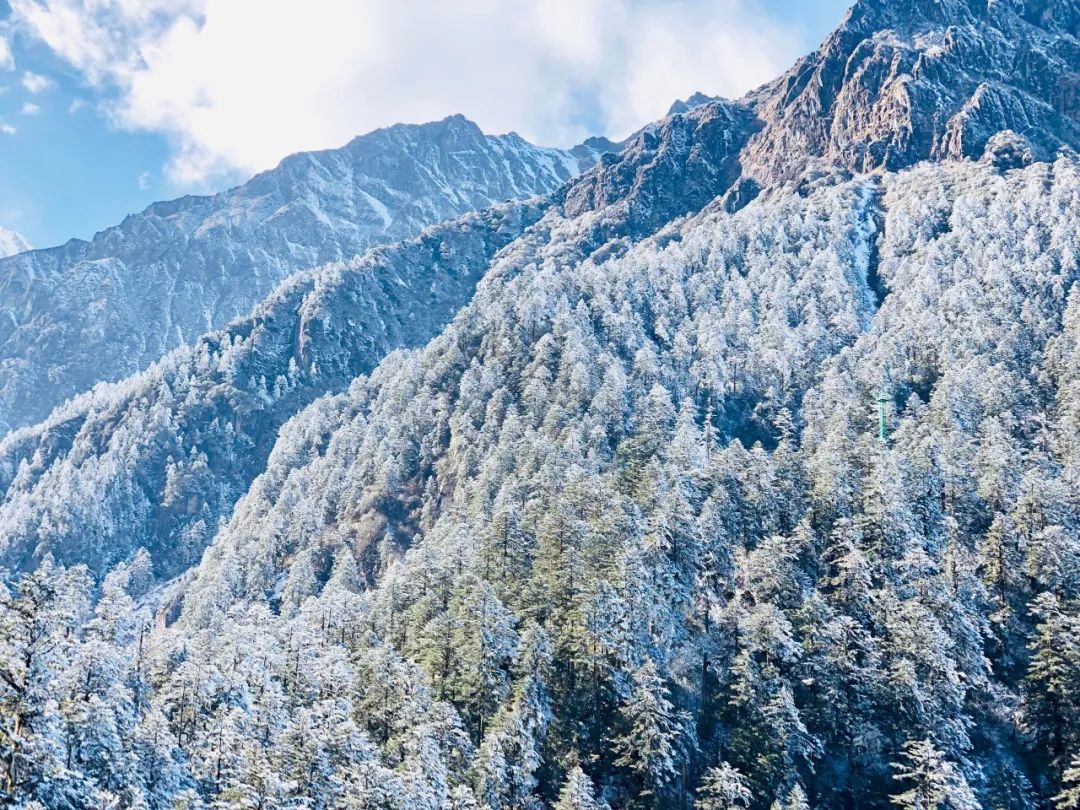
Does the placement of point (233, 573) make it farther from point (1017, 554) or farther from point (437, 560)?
point (1017, 554)

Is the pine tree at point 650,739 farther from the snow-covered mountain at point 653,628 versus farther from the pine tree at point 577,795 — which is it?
the pine tree at point 577,795

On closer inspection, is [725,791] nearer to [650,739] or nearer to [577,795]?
[650,739]

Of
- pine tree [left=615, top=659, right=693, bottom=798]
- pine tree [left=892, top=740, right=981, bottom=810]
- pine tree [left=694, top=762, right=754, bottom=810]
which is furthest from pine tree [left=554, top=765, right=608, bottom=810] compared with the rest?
pine tree [left=892, top=740, right=981, bottom=810]

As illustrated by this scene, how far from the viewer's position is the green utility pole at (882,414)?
110 metres

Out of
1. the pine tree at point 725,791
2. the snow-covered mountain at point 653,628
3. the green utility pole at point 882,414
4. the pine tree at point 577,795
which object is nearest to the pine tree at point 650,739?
the snow-covered mountain at point 653,628

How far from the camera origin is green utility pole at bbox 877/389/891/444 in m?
110

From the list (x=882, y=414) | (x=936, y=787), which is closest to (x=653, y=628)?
(x=936, y=787)

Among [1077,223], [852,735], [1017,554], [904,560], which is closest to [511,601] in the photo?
[852,735]

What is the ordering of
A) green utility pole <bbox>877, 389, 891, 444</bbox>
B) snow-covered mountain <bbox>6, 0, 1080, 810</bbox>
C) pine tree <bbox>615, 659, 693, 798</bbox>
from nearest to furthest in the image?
snow-covered mountain <bbox>6, 0, 1080, 810</bbox>
pine tree <bbox>615, 659, 693, 798</bbox>
green utility pole <bbox>877, 389, 891, 444</bbox>

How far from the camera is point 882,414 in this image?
112 m

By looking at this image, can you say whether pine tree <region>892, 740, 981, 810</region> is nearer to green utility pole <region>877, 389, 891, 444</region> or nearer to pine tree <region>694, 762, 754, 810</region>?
pine tree <region>694, 762, 754, 810</region>

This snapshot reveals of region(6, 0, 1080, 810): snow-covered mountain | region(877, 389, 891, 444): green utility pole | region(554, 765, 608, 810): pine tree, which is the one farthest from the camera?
region(877, 389, 891, 444): green utility pole

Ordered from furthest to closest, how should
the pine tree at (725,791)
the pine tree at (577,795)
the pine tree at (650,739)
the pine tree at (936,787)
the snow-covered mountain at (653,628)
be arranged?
1. the pine tree at (650,739)
2. the pine tree at (725,791)
3. the pine tree at (936,787)
4. the pine tree at (577,795)
5. the snow-covered mountain at (653,628)

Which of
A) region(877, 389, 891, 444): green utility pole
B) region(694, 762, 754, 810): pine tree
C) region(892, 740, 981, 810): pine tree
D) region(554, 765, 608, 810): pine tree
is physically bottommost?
region(554, 765, 608, 810): pine tree
